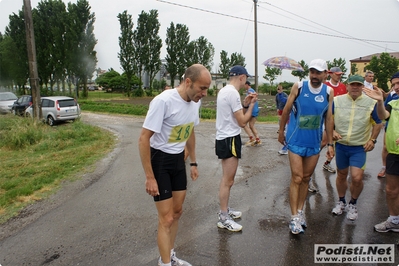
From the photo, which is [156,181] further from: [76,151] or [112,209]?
[76,151]

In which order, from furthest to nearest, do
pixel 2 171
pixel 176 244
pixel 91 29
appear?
pixel 91 29 → pixel 2 171 → pixel 176 244

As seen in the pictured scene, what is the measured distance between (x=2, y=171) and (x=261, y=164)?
6.04 m

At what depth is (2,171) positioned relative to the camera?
21.9 ft

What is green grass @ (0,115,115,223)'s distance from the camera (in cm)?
503

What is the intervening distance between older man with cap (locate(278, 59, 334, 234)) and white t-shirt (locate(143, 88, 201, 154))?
148cm

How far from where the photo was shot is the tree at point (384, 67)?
146 feet

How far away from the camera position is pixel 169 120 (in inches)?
103

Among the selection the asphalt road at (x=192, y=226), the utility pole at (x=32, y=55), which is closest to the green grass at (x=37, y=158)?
the asphalt road at (x=192, y=226)

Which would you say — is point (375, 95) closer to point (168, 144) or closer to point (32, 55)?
point (168, 144)

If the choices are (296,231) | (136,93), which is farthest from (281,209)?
(136,93)

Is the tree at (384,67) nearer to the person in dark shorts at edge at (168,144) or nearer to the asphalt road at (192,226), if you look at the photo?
the asphalt road at (192,226)

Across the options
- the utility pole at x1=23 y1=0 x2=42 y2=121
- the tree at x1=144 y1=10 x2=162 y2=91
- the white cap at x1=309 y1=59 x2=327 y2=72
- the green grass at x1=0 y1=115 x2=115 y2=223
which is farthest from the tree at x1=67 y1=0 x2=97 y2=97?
the white cap at x1=309 y1=59 x2=327 y2=72

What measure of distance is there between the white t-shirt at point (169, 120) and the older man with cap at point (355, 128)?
2.31 meters

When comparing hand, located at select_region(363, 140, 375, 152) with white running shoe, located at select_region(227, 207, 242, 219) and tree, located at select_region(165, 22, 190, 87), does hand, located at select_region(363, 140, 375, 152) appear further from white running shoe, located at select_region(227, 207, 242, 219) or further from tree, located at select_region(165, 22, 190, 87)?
tree, located at select_region(165, 22, 190, 87)
